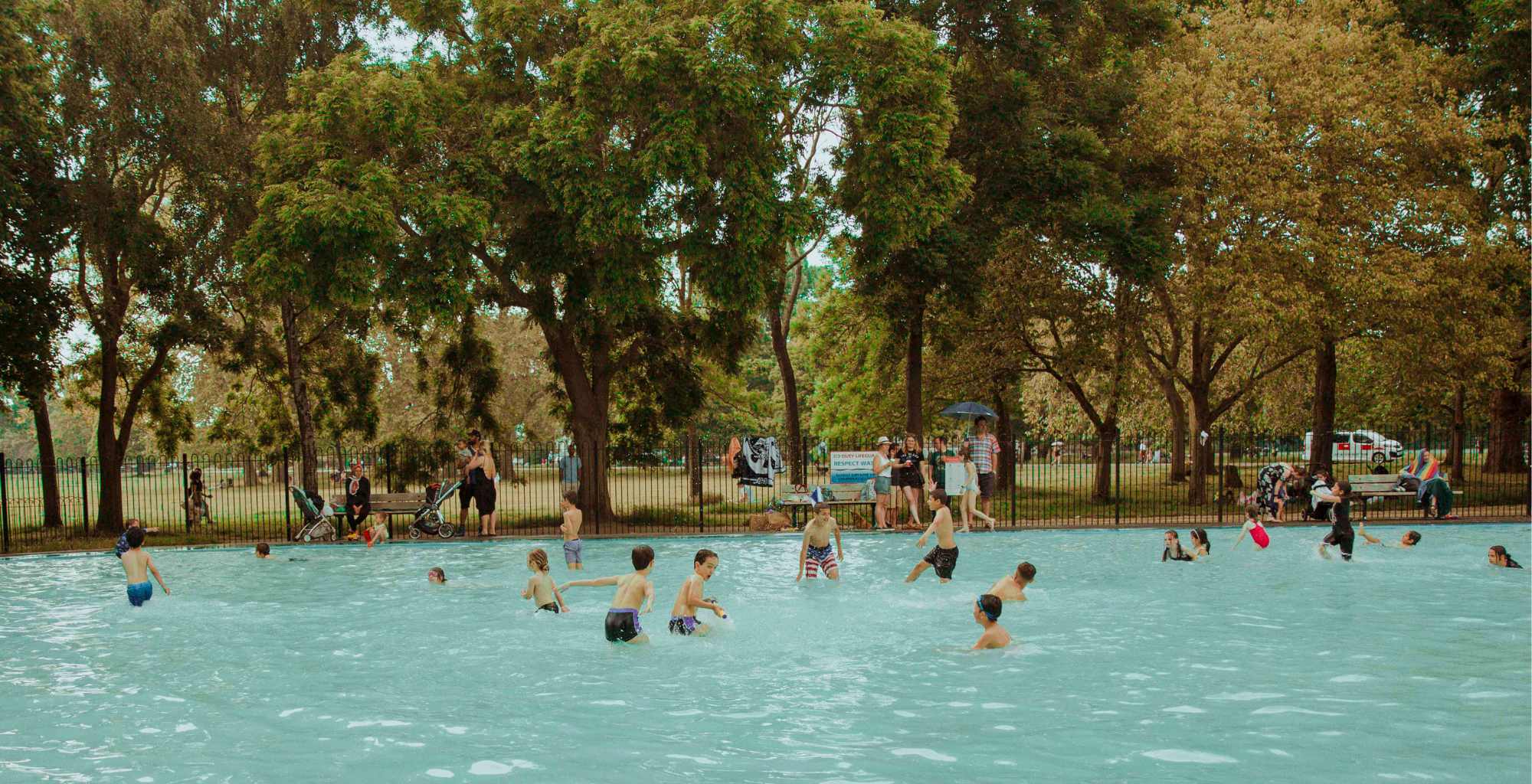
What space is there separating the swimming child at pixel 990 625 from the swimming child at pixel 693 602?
282 centimetres

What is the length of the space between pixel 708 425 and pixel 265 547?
5269 centimetres

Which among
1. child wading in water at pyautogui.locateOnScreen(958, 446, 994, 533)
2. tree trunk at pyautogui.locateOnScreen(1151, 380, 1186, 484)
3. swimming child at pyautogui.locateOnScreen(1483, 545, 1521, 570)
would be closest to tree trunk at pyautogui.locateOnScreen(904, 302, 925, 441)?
child wading in water at pyautogui.locateOnScreen(958, 446, 994, 533)

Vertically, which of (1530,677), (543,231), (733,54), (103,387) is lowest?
(1530,677)

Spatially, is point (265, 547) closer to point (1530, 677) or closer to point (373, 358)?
point (373, 358)

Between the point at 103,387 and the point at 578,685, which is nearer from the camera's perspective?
the point at 578,685

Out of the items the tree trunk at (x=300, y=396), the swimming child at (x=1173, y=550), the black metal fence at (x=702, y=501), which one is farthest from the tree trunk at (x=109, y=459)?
the swimming child at (x=1173, y=550)

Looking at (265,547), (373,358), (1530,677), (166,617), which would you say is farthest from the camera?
(373,358)

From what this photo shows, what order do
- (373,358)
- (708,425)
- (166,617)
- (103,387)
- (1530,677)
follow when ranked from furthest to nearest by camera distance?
1. (708,425)
2. (373,358)
3. (103,387)
4. (166,617)
5. (1530,677)

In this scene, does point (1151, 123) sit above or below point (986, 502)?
above

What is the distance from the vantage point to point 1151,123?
94.3 feet

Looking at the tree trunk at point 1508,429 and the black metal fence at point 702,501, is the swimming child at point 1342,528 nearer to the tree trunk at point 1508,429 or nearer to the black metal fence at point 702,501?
the black metal fence at point 702,501

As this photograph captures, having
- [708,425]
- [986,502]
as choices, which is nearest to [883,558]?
[986,502]

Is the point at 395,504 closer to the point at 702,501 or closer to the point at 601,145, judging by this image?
Result: the point at 702,501

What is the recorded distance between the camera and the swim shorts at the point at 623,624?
1290 cm
